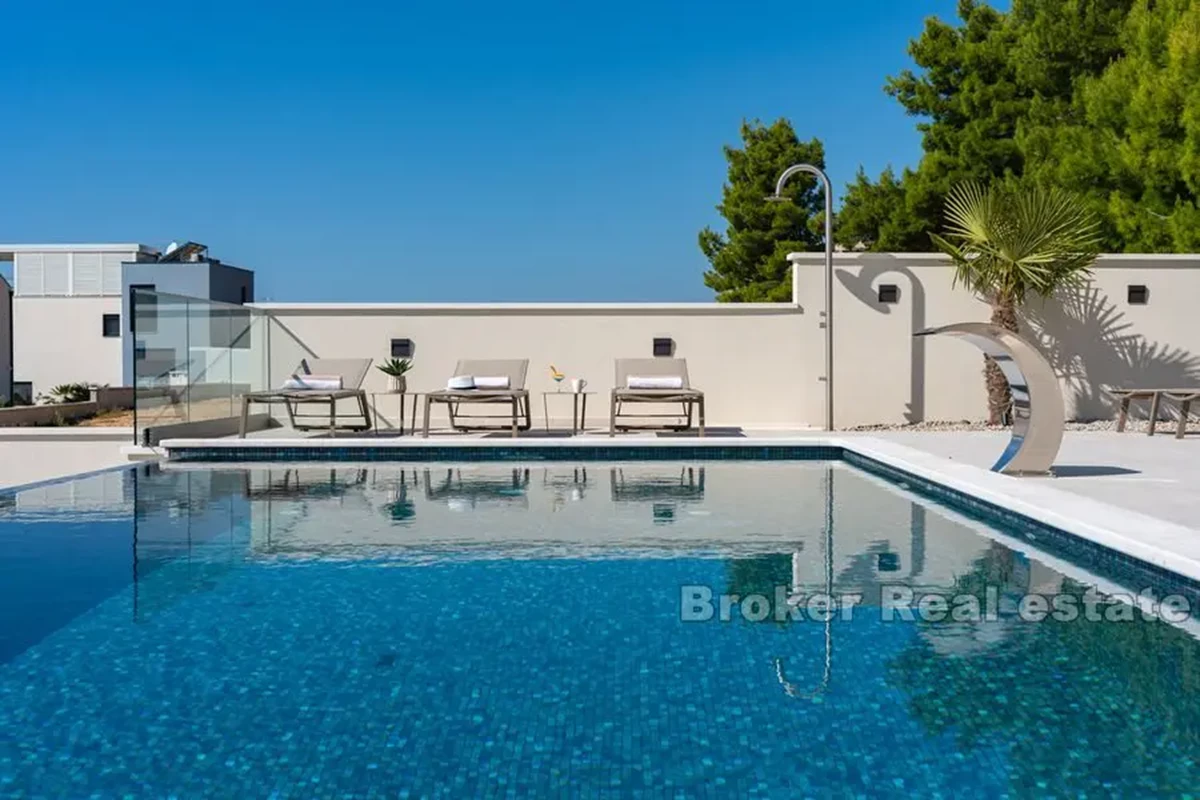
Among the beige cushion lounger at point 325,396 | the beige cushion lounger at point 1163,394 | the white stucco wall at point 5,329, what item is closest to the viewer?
the beige cushion lounger at point 1163,394

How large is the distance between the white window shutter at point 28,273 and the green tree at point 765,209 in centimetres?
2056

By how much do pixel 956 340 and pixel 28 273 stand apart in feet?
95.7

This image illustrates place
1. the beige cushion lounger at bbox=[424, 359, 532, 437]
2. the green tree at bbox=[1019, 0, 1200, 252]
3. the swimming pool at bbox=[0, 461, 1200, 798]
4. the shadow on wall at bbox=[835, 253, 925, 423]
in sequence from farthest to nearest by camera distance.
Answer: the green tree at bbox=[1019, 0, 1200, 252] < the shadow on wall at bbox=[835, 253, 925, 423] < the beige cushion lounger at bbox=[424, 359, 532, 437] < the swimming pool at bbox=[0, 461, 1200, 798]

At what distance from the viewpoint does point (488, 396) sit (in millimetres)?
11664

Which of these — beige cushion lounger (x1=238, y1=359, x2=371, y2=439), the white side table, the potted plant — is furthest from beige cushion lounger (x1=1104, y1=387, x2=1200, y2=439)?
beige cushion lounger (x1=238, y1=359, x2=371, y2=439)

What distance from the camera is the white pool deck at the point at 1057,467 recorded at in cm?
537

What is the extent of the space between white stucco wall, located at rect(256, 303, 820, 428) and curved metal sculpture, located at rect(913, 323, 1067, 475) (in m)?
5.46

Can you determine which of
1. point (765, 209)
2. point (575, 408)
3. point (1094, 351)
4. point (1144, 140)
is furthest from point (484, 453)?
point (765, 209)

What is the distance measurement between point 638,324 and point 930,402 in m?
3.73

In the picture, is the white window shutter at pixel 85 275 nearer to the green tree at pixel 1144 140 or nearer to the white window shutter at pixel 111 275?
the white window shutter at pixel 111 275

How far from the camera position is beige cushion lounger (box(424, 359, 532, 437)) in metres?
11.6

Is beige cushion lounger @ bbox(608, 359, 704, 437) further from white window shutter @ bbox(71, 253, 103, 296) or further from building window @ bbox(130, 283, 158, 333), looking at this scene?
white window shutter @ bbox(71, 253, 103, 296)

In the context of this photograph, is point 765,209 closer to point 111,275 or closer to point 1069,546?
point 111,275

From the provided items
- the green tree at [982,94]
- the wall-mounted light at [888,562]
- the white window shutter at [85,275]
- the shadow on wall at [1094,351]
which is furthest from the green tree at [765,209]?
the wall-mounted light at [888,562]
